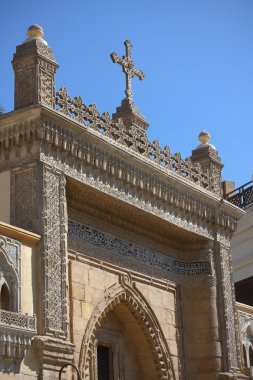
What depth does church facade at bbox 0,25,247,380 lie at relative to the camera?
9500 mm

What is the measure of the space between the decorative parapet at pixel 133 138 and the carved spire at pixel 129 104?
0.20 metres

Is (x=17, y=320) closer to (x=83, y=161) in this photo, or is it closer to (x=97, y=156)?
(x=83, y=161)

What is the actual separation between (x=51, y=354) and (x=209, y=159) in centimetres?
529

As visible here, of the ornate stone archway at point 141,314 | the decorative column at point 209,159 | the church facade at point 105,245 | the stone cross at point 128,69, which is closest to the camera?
the church facade at point 105,245

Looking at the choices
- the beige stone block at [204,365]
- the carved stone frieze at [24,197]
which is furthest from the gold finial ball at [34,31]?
the beige stone block at [204,365]

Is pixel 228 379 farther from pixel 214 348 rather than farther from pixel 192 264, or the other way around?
pixel 192 264

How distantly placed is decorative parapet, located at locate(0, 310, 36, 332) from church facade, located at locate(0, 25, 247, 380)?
0.04 ft

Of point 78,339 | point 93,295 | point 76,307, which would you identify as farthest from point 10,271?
point 93,295

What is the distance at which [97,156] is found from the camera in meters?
10.9

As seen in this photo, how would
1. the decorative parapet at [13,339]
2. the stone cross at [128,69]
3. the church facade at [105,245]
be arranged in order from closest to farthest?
the decorative parapet at [13,339] < the church facade at [105,245] < the stone cross at [128,69]

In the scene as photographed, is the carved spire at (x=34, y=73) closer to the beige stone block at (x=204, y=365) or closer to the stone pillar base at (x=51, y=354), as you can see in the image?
the stone pillar base at (x=51, y=354)

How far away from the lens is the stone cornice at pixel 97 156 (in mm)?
10141

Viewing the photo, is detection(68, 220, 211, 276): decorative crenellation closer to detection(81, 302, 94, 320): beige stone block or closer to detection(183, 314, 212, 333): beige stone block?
detection(183, 314, 212, 333): beige stone block

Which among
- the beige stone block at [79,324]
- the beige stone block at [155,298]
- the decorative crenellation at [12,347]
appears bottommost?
the decorative crenellation at [12,347]
